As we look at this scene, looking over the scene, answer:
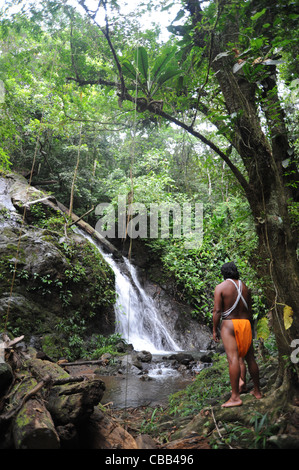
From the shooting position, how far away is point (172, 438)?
285 cm

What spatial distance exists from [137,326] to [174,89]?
7763 millimetres

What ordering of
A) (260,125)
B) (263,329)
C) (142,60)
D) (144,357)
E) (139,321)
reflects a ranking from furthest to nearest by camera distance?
(139,321)
(144,357)
(142,60)
(260,125)
(263,329)

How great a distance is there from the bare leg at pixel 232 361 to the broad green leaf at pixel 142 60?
3.88m

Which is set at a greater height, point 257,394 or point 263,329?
point 263,329

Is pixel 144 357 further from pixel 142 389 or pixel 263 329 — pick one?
pixel 263 329

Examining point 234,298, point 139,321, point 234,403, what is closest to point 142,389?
point 234,403

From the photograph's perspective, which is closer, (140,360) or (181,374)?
(181,374)

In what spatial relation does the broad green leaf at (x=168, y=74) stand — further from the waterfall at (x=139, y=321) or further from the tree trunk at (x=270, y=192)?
the waterfall at (x=139, y=321)

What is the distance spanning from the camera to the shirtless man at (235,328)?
2.95 meters

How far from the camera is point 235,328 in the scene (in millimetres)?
3072

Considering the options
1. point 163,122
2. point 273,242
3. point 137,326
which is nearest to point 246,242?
point 273,242

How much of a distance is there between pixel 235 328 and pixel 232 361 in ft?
1.11

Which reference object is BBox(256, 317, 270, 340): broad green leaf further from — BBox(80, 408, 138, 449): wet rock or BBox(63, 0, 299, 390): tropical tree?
BBox(80, 408, 138, 449): wet rock

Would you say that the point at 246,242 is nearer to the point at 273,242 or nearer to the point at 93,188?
the point at 273,242
